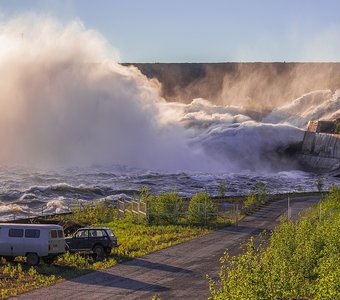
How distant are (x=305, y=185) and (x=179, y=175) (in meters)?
15.5

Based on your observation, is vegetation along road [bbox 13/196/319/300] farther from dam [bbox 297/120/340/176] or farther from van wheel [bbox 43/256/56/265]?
dam [bbox 297/120/340/176]

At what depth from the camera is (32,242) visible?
28875 mm

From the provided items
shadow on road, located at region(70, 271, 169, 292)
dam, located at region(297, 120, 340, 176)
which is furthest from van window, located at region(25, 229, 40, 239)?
dam, located at region(297, 120, 340, 176)

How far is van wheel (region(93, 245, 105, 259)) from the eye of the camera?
101ft

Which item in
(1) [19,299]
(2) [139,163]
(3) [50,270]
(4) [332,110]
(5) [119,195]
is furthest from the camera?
(4) [332,110]

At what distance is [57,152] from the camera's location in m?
108

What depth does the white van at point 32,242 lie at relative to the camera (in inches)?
1128

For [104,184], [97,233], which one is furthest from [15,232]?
[104,184]

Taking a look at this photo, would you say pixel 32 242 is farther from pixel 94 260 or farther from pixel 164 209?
pixel 164 209

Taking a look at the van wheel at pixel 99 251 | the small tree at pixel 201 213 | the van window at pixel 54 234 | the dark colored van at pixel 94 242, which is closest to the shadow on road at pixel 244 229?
the small tree at pixel 201 213

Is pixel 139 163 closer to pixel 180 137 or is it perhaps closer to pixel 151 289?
pixel 180 137

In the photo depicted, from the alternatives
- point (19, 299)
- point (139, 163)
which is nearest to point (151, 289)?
point (19, 299)

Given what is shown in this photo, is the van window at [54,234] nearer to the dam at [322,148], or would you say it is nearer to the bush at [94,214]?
the bush at [94,214]

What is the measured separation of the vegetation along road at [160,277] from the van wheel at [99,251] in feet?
6.47
